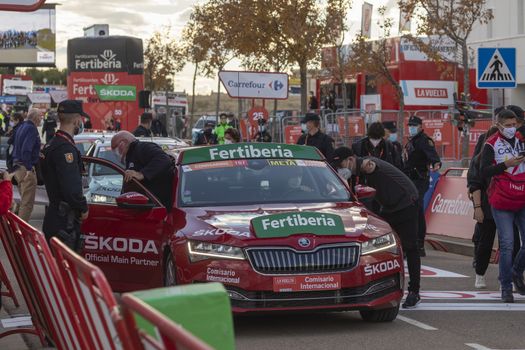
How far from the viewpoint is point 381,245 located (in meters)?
9.66

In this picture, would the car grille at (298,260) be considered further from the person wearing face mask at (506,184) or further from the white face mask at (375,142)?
the white face mask at (375,142)

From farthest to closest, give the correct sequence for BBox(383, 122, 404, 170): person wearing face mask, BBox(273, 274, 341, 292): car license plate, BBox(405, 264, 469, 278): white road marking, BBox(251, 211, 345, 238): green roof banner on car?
BBox(383, 122, 404, 170): person wearing face mask → BBox(405, 264, 469, 278): white road marking → BBox(251, 211, 345, 238): green roof banner on car → BBox(273, 274, 341, 292): car license plate

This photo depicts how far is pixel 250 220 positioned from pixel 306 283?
0.71 meters

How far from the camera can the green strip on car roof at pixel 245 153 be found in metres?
10.9

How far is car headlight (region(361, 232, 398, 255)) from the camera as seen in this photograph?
949 centimetres

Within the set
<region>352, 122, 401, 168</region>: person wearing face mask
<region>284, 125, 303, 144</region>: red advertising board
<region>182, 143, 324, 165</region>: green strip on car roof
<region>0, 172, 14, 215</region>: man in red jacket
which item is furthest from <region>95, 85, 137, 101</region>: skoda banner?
<region>0, 172, 14, 215</region>: man in red jacket

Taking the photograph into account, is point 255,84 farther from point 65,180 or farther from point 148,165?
point 65,180

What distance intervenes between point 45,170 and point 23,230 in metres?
2.12

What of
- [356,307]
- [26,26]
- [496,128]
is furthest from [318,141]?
[26,26]

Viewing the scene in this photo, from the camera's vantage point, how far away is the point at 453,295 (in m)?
11.9

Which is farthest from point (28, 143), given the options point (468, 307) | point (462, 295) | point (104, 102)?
point (104, 102)

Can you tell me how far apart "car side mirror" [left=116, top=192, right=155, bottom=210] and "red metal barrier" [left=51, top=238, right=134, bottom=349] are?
4759mm

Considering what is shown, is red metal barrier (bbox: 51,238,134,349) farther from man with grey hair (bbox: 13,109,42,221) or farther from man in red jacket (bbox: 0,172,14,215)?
man with grey hair (bbox: 13,109,42,221)

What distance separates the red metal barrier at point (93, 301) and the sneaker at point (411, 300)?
18.4 ft
